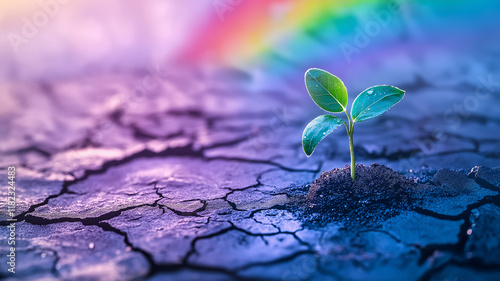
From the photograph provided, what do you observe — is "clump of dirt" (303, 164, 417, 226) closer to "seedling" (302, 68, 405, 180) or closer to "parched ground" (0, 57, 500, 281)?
"parched ground" (0, 57, 500, 281)

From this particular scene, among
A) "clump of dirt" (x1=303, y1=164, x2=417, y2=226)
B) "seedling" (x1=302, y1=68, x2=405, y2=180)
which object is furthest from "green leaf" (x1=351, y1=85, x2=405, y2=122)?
"clump of dirt" (x1=303, y1=164, x2=417, y2=226)

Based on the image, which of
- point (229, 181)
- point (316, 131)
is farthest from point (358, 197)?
point (229, 181)

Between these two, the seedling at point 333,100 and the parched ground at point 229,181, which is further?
the seedling at point 333,100

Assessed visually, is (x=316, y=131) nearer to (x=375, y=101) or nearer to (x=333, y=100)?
(x=333, y=100)

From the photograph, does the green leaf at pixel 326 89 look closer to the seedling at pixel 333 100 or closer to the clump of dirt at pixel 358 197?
the seedling at pixel 333 100

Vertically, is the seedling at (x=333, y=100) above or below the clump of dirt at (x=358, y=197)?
above

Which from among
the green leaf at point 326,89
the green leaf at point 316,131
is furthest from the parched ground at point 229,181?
the green leaf at point 326,89
